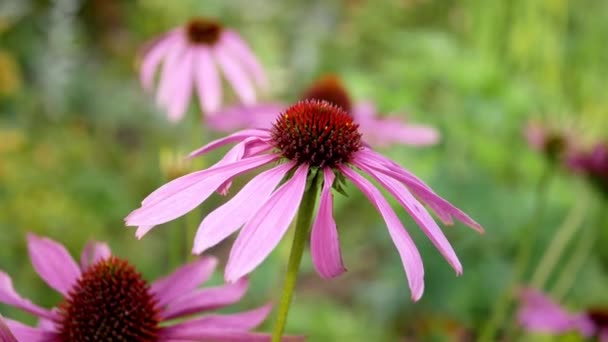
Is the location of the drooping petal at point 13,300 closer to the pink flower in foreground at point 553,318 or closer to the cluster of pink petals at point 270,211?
the cluster of pink petals at point 270,211

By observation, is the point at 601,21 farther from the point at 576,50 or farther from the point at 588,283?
the point at 588,283

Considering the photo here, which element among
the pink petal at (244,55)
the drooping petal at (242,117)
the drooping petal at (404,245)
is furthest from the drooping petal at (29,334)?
the pink petal at (244,55)

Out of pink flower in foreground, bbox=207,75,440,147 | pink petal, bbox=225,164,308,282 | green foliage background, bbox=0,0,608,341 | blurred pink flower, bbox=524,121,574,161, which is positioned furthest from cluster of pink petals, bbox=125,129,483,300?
blurred pink flower, bbox=524,121,574,161

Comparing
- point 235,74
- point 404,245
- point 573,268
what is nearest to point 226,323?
point 404,245

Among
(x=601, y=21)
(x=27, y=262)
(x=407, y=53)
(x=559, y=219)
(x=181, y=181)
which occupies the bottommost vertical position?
(x=27, y=262)

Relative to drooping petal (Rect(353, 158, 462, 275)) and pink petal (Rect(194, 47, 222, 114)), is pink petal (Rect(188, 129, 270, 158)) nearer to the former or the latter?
drooping petal (Rect(353, 158, 462, 275))

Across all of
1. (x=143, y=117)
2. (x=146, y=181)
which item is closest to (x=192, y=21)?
(x=146, y=181)
